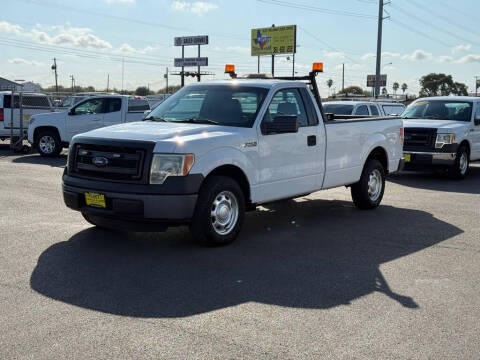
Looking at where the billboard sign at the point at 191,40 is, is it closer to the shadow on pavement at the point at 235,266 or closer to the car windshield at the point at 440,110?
the car windshield at the point at 440,110

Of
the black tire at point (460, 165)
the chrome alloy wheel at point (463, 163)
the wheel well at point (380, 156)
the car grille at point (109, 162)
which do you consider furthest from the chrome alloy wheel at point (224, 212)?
the chrome alloy wheel at point (463, 163)

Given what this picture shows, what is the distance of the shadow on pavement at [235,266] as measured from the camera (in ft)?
16.8

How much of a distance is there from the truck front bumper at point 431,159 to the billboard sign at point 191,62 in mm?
47987

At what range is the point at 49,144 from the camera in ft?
59.7

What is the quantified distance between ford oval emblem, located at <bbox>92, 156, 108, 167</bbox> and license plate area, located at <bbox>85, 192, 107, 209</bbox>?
Result: 1.10ft

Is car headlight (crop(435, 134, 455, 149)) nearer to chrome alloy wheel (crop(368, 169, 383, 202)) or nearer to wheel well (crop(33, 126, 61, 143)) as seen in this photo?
chrome alloy wheel (crop(368, 169, 383, 202))

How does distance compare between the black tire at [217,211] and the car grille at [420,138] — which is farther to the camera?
the car grille at [420,138]

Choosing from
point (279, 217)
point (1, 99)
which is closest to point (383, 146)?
point (279, 217)

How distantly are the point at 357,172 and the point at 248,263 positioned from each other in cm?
358

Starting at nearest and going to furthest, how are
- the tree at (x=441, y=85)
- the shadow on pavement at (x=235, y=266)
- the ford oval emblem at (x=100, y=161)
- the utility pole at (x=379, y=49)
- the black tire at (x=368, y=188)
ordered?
the shadow on pavement at (x=235, y=266) < the ford oval emblem at (x=100, y=161) < the black tire at (x=368, y=188) < the utility pole at (x=379, y=49) < the tree at (x=441, y=85)

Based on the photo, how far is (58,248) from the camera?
677 cm

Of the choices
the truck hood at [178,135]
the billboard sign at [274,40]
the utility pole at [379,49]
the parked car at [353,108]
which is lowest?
the truck hood at [178,135]

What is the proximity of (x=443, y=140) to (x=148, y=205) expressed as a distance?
9.33 metres

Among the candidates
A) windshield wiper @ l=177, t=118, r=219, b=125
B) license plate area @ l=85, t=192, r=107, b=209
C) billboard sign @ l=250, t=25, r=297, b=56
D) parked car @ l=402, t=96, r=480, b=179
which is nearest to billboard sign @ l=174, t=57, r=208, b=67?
billboard sign @ l=250, t=25, r=297, b=56
